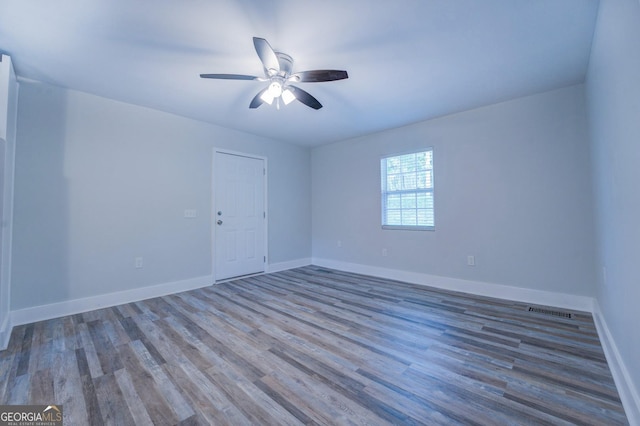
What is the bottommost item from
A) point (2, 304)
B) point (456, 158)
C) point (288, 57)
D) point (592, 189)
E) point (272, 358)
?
point (272, 358)

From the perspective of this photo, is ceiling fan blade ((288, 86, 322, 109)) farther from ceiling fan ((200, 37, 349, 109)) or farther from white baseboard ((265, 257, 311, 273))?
white baseboard ((265, 257, 311, 273))

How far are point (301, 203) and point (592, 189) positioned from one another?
420 centimetres

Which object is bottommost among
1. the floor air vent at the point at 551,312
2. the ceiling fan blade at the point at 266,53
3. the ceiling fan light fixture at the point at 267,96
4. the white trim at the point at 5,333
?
the floor air vent at the point at 551,312

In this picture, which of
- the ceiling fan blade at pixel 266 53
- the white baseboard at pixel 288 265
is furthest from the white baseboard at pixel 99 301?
the ceiling fan blade at pixel 266 53

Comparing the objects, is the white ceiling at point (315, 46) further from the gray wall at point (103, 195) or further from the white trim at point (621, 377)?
the white trim at point (621, 377)

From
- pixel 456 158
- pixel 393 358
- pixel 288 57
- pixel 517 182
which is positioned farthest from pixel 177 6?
pixel 517 182

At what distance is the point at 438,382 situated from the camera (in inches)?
63.9

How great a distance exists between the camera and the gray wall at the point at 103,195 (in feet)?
8.69

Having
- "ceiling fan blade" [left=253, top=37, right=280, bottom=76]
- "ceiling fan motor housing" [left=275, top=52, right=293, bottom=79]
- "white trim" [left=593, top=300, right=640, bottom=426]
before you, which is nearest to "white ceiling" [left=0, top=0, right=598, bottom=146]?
"ceiling fan motor housing" [left=275, top=52, right=293, bottom=79]

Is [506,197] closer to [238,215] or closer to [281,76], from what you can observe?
[281,76]

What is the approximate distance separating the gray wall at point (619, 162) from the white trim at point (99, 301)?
4.26 m

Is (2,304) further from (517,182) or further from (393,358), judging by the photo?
(517,182)

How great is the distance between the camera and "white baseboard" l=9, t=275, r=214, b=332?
2594 millimetres

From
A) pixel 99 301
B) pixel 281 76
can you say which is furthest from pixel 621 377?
pixel 99 301
